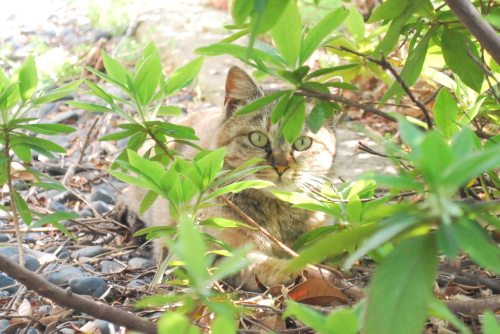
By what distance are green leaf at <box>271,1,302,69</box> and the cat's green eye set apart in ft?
4.34

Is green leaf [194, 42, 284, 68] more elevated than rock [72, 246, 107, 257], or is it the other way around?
green leaf [194, 42, 284, 68]

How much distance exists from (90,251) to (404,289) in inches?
90.5

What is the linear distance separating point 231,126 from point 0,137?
1.32 metres

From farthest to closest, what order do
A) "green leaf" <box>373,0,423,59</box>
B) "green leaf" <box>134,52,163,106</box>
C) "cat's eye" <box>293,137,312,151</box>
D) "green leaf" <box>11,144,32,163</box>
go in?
1. "cat's eye" <box>293,137,312,151</box>
2. "green leaf" <box>11,144,32,163</box>
3. "green leaf" <box>134,52,163,106</box>
4. "green leaf" <box>373,0,423,59</box>

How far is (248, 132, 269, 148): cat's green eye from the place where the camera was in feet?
9.00

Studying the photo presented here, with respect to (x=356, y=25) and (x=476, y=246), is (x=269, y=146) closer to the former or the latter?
(x=356, y=25)

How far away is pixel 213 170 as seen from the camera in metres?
1.44

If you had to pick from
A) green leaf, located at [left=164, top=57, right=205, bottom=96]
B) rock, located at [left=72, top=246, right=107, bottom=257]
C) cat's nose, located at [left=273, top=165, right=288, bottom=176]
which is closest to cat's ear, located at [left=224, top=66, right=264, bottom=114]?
cat's nose, located at [left=273, top=165, right=288, bottom=176]

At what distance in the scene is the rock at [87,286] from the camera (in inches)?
84.4

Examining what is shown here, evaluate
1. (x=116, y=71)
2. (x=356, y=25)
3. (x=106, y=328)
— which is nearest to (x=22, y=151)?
(x=116, y=71)

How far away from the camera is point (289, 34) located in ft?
4.59

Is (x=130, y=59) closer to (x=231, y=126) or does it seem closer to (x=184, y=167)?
(x=231, y=126)

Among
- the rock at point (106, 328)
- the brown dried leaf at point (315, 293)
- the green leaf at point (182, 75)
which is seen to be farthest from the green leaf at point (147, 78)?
the brown dried leaf at point (315, 293)

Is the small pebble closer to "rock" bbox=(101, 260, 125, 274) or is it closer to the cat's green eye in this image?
"rock" bbox=(101, 260, 125, 274)
